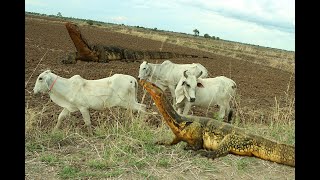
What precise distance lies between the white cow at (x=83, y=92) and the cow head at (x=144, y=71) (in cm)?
245

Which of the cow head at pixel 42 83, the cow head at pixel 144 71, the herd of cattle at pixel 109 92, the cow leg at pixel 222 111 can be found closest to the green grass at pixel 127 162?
the herd of cattle at pixel 109 92

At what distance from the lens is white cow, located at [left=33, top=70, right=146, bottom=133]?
25.2ft

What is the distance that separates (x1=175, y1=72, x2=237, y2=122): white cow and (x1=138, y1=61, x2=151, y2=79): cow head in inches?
86.4

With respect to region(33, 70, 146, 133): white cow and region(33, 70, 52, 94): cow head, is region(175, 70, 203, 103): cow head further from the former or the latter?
region(33, 70, 52, 94): cow head

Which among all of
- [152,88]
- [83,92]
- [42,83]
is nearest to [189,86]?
[83,92]

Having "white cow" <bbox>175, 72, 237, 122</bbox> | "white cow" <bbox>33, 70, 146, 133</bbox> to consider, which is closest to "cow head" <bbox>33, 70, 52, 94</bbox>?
"white cow" <bbox>33, 70, 146, 133</bbox>

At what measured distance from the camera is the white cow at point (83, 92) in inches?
303

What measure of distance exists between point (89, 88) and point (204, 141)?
3.94m

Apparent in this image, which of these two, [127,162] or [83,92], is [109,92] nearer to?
[83,92]

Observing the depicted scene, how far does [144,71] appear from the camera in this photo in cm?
1070

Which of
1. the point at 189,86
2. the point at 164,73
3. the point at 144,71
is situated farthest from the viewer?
the point at 164,73

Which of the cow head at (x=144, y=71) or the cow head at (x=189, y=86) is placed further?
the cow head at (x=144, y=71)

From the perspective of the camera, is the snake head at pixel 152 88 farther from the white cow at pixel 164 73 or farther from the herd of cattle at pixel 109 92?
the white cow at pixel 164 73

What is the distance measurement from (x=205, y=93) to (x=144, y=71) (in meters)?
2.49
